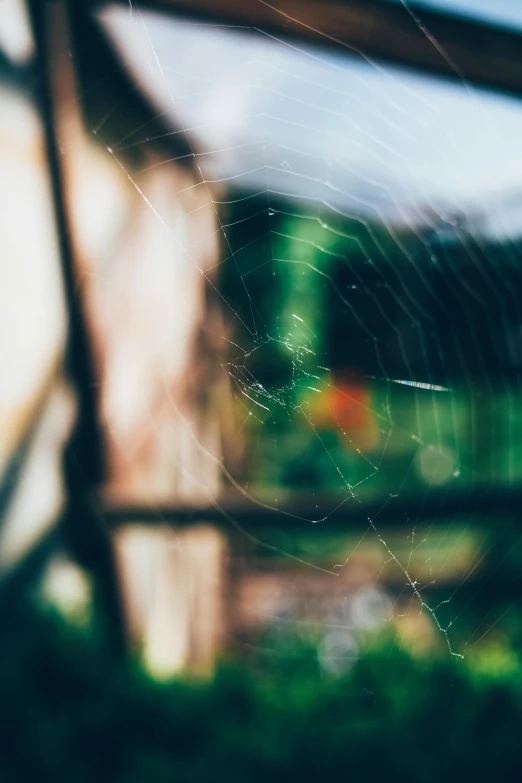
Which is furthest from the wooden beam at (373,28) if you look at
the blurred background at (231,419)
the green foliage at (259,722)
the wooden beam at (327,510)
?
the green foliage at (259,722)

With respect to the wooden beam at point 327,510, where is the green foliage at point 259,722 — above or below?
below

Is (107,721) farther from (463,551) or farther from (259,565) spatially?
(463,551)

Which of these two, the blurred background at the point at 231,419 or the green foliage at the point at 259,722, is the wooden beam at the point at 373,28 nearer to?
the blurred background at the point at 231,419

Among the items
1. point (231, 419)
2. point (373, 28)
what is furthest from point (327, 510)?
point (373, 28)

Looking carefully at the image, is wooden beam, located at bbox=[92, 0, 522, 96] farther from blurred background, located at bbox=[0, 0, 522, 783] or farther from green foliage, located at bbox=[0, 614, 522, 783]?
green foliage, located at bbox=[0, 614, 522, 783]

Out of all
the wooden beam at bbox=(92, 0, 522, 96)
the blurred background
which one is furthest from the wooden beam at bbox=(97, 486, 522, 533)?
the wooden beam at bbox=(92, 0, 522, 96)

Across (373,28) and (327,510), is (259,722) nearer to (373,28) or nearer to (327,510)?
(327,510)
